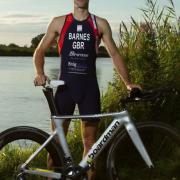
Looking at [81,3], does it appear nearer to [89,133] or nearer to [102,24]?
[102,24]

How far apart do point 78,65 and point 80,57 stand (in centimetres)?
8

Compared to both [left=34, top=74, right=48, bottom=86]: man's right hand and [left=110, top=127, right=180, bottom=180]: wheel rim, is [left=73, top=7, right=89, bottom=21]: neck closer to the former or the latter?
[left=34, top=74, right=48, bottom=86]: man's right hand

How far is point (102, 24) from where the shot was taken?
5754 millimetres

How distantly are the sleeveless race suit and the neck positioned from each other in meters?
0.03

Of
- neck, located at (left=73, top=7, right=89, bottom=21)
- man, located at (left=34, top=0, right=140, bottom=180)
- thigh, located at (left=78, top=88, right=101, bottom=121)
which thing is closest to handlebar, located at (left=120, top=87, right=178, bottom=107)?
man, located at (left=34, top=0, right=140, bottom=180)

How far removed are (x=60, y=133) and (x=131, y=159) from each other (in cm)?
181

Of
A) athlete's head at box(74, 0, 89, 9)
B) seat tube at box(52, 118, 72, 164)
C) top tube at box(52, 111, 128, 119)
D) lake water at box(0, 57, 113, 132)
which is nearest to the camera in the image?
top tube at box(52, 111, 128, 119)

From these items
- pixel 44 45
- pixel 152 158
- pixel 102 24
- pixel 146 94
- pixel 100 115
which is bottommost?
pixel 152 158

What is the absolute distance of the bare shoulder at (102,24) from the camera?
18.9ft

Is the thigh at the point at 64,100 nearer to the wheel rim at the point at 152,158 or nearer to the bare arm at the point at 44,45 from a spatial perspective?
the bare arm at the point at 44,45

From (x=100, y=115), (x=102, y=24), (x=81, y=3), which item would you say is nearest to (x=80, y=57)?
(x=102, y=24)

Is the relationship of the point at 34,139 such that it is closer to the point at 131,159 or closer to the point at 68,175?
the point at 68,175

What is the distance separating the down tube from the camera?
18.0 feet

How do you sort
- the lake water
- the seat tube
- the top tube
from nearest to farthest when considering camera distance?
the top tube → the seat tube → the lake water
